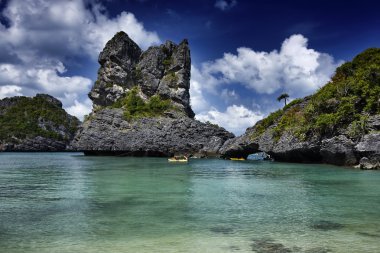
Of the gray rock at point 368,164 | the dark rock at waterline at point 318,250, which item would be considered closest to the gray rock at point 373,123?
the gray rock at point 368,164

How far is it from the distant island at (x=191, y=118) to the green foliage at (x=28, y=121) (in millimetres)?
80316

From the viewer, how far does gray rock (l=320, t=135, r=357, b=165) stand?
1587 inches

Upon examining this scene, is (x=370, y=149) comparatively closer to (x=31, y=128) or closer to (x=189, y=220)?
(x=189, y=220)

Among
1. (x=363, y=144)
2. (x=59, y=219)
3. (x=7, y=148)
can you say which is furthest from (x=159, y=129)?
(x=7, y=148)

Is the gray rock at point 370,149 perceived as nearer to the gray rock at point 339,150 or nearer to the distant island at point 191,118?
the distant island at point 191,118

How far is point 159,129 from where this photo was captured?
285 feet

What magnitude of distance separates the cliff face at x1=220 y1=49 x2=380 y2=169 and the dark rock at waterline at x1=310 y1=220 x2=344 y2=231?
2725 centimetres

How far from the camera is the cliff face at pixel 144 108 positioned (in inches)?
3329

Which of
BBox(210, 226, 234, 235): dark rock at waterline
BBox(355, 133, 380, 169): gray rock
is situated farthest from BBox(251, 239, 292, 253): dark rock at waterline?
BBox(355, 133, 380, 169): gray rock

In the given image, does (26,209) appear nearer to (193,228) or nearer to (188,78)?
(193,228)

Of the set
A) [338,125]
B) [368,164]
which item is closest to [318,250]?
[368,164]

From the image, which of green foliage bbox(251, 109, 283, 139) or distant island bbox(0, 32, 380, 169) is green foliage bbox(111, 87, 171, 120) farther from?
green foliage bbox(251, 109, 283, 139)

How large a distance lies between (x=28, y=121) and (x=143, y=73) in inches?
4141

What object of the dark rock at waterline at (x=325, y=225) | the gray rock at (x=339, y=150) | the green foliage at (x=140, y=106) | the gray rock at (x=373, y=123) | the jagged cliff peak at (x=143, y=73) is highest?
the jagged cliff peak at (x=143, y=73)
